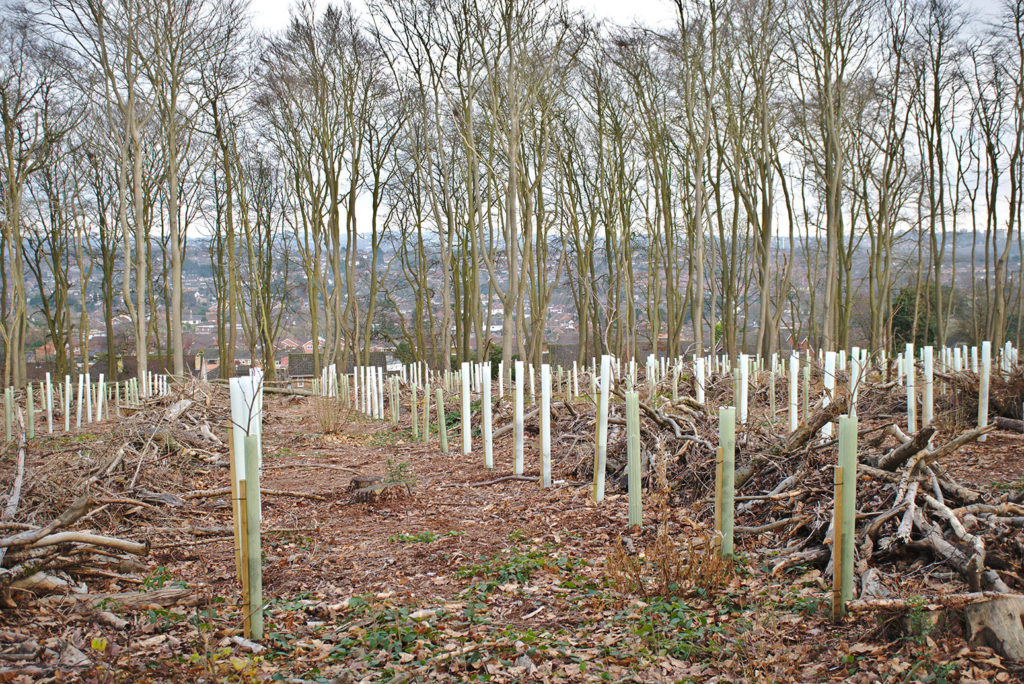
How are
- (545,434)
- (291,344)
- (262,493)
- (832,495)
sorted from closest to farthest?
(832,495) → (262,493) → (545,434) → (291,344)

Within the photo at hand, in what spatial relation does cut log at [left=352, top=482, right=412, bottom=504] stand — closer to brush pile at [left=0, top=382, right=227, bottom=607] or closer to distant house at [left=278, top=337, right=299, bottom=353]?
brush pile at [left=0, top=382, right=227, bottom=607]

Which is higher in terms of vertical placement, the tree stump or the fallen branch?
the tree stump

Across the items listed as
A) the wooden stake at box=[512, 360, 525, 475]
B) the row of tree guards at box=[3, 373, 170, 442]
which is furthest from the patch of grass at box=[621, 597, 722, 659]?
the row of tree guards at box=[3, 373, 170, 442]

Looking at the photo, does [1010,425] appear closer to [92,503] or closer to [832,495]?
[832,495]

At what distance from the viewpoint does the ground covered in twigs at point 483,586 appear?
11.0ft

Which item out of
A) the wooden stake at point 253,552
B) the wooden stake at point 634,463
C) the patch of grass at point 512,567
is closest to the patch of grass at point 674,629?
the patch of grass at point 512,567

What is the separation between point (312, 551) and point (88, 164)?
26.7 m

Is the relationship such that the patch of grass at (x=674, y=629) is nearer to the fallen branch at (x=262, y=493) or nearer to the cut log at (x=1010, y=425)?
the fallen branch at (x=262, y=493)

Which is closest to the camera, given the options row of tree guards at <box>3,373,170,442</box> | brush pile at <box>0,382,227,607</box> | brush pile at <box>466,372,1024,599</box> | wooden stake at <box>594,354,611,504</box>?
brush pile at <box>466,372,1024,599</box>

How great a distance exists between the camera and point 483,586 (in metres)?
4.62

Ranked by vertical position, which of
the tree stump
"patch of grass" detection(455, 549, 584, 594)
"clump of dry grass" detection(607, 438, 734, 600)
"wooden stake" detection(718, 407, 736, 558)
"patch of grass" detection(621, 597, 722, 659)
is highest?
"wooden stake" detection(718, 407, 736, 558)

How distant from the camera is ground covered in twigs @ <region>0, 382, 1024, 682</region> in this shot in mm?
3359

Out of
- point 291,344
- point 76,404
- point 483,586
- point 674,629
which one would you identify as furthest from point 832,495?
point 291,344

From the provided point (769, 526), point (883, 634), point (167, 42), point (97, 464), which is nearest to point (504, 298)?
point (167, 42)
